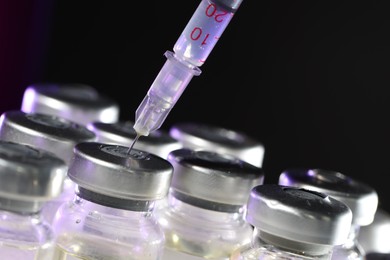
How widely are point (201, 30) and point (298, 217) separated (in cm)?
19

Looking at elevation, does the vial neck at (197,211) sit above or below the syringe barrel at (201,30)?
below

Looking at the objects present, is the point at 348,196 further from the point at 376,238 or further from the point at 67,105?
the point at 67,105

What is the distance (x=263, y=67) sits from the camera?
129 cm

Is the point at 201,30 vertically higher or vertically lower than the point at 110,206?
higher

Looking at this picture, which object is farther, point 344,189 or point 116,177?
point 344,189

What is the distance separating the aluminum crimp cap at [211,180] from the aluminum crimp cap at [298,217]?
6 centimetres

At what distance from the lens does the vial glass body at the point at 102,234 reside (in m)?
0.53

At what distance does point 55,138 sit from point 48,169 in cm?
14

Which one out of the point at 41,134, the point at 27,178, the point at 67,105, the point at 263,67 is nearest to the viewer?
the point at 27,178

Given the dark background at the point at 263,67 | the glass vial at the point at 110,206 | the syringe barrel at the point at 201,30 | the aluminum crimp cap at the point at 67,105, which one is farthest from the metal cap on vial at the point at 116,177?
the dark background at the point at 263,67

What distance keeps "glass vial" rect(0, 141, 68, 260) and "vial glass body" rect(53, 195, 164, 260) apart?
22 mm

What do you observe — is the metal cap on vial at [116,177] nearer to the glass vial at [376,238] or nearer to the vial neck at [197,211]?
the vial neck at [197,211]

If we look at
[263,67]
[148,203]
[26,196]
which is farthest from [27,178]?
[263,67]

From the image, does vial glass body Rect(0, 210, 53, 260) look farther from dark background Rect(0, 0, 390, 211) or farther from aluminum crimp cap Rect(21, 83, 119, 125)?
dark background Rect(0, 0, 390, 211)
